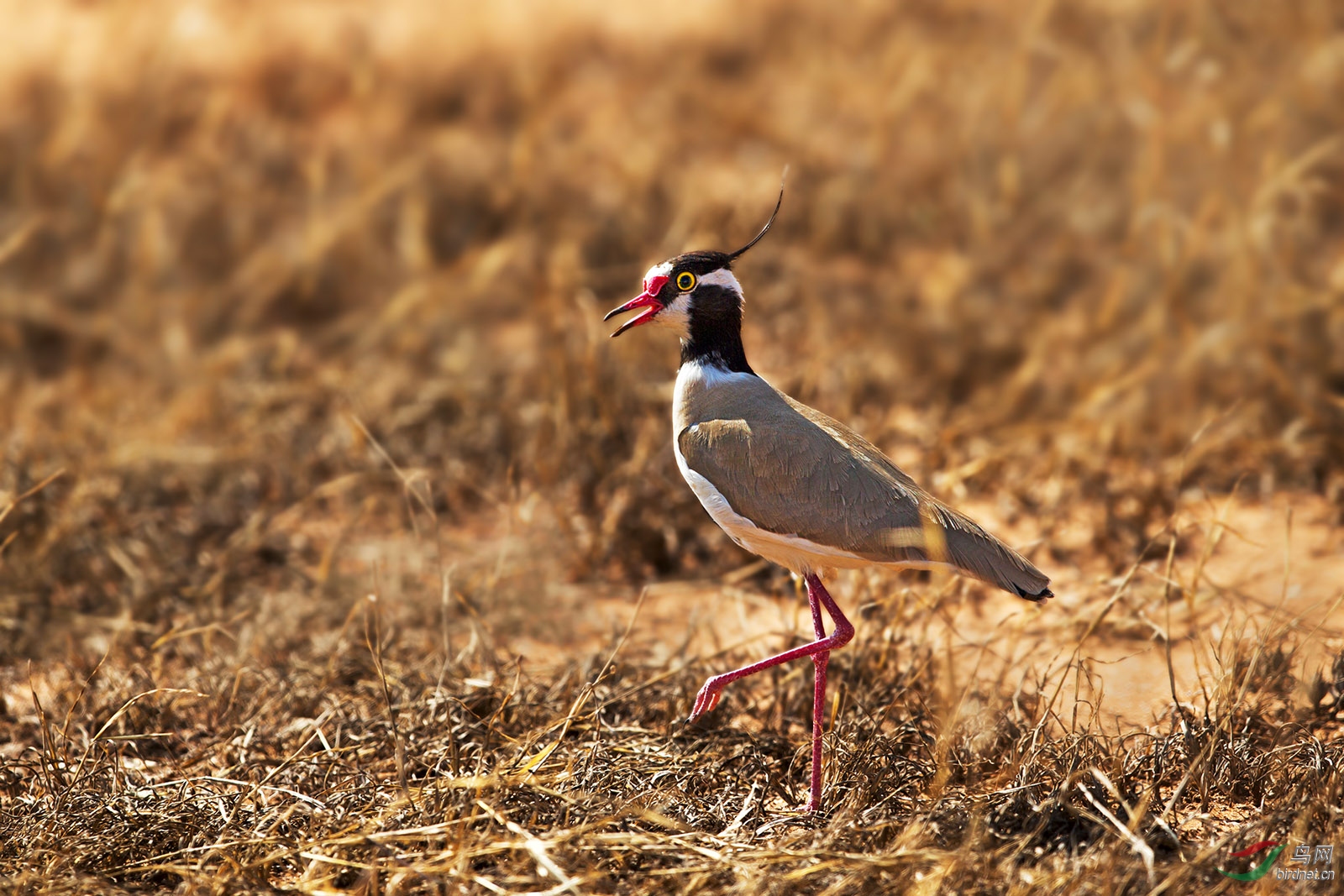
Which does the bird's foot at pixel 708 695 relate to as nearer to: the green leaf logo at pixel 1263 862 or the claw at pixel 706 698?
the claw at pixel 706 698

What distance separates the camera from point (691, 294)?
3.63m

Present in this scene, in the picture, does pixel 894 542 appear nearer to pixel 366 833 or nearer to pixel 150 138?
pixel 366 833

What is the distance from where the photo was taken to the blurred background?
5277 millimetres

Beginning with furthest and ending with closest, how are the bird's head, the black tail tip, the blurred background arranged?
the blurred background < the bird's head < the black tail tip

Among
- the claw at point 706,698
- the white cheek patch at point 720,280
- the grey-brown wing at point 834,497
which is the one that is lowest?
the claw at point 706,698

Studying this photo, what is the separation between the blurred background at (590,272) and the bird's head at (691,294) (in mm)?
841

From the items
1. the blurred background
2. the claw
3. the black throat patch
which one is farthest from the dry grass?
the black throat patch

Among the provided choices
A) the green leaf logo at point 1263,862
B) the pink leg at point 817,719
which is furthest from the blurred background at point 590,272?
the green leaf logo at point 1263,862

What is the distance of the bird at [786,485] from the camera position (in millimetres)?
3268

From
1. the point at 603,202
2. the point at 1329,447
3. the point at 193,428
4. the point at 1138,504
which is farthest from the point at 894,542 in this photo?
the point at 603,202

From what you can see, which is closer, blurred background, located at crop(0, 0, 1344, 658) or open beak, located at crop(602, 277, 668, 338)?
open beak, located at crop(602, 277, 668, 338)

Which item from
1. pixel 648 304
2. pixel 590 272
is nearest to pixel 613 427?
pixel 590 272
